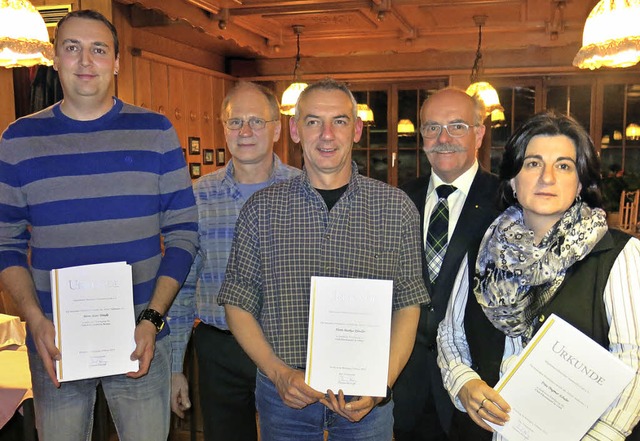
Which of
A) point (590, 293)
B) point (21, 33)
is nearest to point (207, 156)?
point (21, 33)

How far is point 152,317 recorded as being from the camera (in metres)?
1.59

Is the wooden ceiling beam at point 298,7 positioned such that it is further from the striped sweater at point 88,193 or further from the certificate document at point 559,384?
the certificate document at point 559,384

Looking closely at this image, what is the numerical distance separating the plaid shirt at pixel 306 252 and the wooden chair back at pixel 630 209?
5.34 metres

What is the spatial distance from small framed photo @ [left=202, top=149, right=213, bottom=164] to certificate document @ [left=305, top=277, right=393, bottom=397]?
6.03 metres

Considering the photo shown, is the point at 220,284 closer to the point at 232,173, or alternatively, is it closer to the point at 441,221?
the point at 232,173

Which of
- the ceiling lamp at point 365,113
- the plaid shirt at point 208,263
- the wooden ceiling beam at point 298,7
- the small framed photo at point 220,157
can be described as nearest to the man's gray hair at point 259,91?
the plaid shirt at point 208,263

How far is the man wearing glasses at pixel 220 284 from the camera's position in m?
2.04

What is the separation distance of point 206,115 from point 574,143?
634cm

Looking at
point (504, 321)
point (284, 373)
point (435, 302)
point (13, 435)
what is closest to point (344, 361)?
point (284, 373)

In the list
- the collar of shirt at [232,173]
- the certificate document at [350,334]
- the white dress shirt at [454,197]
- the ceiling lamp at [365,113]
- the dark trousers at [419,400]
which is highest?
the ceiling lamp at [365,113]

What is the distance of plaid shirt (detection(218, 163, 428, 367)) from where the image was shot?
5.32 ft

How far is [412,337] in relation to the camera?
165 centimetres

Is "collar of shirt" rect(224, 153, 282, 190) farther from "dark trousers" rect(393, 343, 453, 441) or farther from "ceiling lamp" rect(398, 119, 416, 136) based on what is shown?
"ceiling lamp" rect(398, 119, 416, 136)

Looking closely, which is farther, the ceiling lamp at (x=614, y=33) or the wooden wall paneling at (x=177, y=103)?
the wooden wall paneling at (x=177, y=103)
